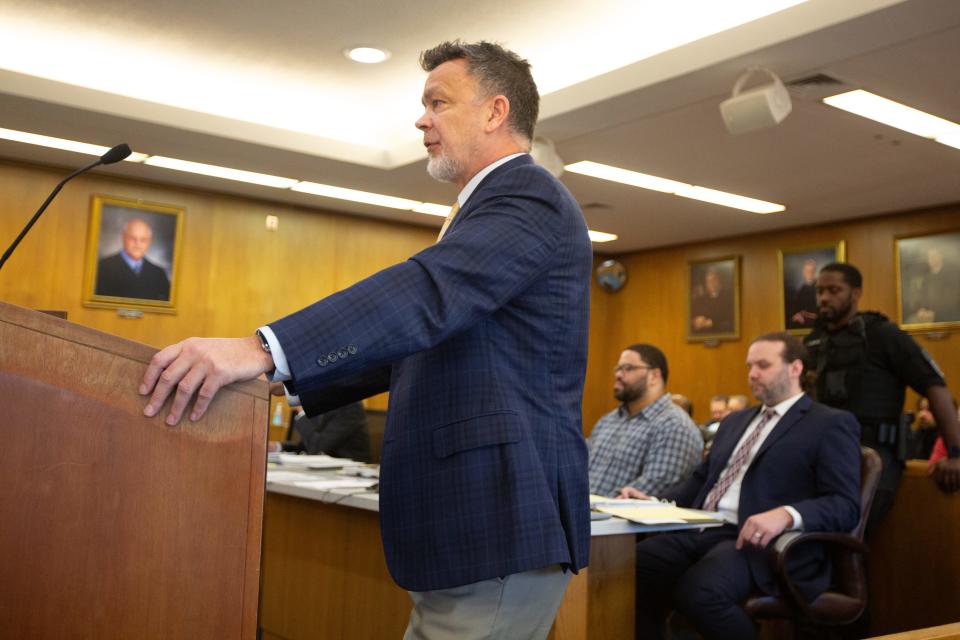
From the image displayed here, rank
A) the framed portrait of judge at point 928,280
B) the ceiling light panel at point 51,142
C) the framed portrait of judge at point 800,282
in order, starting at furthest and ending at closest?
the framed portrait of judge at point 800,282, the framed portrait of judge at point 928,280, the ceiling light panel at point 51,142

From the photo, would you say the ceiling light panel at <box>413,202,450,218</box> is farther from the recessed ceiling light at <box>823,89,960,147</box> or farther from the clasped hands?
the clasped hands

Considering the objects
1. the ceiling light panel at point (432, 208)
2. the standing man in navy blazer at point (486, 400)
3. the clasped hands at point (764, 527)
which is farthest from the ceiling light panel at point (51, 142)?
the standing man in navy blazer at point (486, 400)

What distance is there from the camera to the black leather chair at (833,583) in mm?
2961

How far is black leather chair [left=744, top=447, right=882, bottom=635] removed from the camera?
2961mm

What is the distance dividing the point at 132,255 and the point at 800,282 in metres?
6.80

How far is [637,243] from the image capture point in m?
10.9

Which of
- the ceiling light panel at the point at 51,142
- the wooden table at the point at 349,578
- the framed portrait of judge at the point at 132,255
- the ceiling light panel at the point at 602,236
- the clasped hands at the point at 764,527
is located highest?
the ceiling light panel at the point at 602,236

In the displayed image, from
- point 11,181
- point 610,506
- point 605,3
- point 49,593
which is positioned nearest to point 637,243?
point 605,3

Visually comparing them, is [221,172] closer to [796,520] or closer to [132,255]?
[132,255]

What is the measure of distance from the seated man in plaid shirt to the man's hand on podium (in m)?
3.07

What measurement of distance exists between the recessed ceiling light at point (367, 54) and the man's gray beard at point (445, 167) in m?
4.66

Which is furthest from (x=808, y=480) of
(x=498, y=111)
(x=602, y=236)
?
(x=602, y=236)

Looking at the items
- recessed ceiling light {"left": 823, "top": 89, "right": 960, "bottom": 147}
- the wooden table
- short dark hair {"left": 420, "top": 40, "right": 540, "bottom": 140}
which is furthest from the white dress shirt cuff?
recessed ceiling light {"left": 823, "top": 89, "right": 960, "bottom": 147}

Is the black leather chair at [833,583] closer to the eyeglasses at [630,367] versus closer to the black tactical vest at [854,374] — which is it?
the black tactical vest at [854,374]
